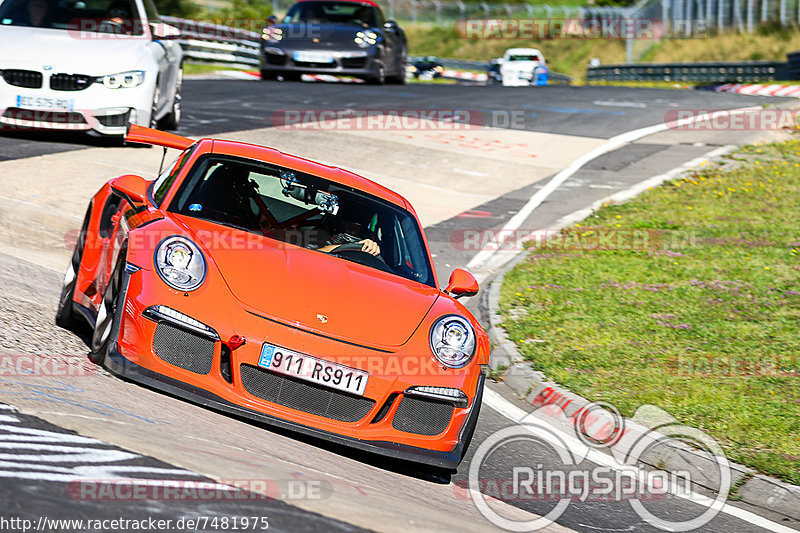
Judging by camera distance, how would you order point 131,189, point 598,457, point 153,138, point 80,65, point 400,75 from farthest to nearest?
point 400,75
point 80,65
point 153,138
point 598,457
point 131,189

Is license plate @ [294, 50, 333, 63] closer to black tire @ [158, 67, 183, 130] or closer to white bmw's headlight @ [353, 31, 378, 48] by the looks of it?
white bmw's headlight @ [353, 31, 378, 48]

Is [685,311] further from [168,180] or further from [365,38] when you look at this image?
[365,38]

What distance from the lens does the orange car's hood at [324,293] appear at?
4.89 metres

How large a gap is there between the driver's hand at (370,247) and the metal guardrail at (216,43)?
886 inches

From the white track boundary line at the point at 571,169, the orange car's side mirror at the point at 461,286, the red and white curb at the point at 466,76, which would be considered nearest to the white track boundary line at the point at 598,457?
the orange car's side mirror at the point at 461,286

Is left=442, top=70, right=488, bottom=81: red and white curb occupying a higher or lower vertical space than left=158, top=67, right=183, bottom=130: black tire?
lower

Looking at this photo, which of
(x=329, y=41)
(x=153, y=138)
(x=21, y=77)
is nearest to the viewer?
(x=153, y=138)

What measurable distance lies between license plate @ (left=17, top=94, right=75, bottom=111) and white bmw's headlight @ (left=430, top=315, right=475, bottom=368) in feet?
23.2

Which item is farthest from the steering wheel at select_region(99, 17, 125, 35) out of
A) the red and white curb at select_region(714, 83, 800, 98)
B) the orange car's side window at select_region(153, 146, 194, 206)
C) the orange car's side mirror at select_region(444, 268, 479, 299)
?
the red and white curb at select_region(714, 83, 800, 98)

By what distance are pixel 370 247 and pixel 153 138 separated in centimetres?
161

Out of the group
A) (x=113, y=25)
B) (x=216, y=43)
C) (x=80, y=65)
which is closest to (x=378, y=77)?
(x=216, y=43)

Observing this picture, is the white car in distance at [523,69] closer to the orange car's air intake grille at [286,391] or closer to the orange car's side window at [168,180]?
the orange car's side window at [168,180]

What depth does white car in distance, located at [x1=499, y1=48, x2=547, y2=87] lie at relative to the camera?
116 feet

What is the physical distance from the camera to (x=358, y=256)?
19.1ft
